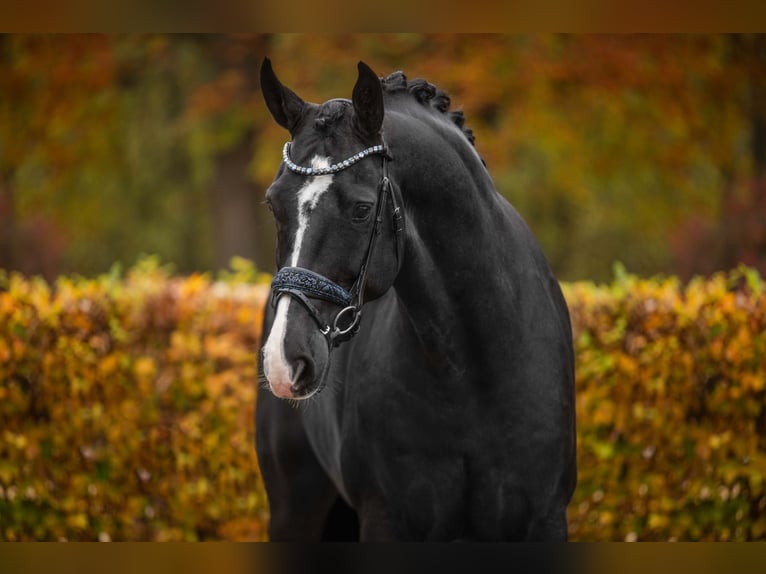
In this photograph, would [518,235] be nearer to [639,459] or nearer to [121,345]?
[639,459]

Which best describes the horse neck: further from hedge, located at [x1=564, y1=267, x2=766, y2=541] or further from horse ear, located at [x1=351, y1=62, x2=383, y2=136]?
hedge, located at [x1=564, y1=267, x2=766, y2=541]

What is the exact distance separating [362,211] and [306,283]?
0.98 ft

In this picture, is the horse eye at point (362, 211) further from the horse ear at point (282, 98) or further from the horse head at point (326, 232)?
the horse ear at point (282, 98)

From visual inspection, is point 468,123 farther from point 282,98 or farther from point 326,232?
point 326,232

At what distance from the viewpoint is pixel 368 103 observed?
123 inches

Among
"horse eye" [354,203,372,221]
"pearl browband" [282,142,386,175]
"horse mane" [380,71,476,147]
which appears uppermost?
"horse mane" [380,71,476,147]

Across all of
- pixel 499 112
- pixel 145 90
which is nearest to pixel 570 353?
pixel 499 112

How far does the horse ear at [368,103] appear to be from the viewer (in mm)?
3078

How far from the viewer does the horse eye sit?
3.05 m

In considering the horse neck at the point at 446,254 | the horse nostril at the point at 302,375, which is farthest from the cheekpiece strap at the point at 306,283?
the horse neck at the point at 446,254

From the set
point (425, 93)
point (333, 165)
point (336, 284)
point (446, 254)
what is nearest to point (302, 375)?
point (336, 284)

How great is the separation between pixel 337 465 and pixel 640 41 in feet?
30.5

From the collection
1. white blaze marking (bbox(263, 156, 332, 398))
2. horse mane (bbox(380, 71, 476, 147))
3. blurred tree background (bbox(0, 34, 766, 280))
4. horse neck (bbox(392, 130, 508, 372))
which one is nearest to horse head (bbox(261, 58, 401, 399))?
white blaze marking (bbox(263, 156, 332, 398))

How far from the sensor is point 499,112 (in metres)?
14.8
